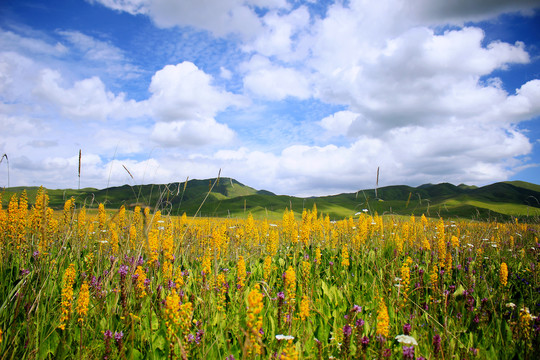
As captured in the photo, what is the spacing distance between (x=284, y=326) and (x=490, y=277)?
4981 mm

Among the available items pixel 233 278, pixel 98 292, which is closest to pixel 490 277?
pixel 233 278

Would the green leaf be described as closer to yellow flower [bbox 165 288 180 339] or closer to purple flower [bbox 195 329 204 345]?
purple flower [bbox 195 329 204 345]

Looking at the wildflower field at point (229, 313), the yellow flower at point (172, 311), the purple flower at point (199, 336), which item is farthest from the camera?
the purple flower at point (199, 336)

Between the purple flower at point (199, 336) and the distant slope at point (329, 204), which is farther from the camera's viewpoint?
the distant slope at point (329, 204)

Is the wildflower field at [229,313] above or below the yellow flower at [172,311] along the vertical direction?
below

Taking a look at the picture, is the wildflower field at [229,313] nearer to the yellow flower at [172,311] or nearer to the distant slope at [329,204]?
the yellow flower at [172,311]

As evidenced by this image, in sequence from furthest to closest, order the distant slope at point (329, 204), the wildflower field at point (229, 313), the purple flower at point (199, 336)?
the distant slope at point (329, 204)
the purple flower at point (199, 336)
the wildflower field at point (229, 313)

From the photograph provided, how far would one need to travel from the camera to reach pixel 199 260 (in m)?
5.50

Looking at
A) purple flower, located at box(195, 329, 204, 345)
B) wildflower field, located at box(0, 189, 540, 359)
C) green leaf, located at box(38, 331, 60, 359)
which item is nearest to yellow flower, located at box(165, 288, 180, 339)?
wildflower field, located at box(0, 189, 540, 359)

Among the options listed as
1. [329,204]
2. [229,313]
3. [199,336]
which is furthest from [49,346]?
[329,204]

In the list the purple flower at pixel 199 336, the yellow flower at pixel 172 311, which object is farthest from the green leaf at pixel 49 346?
the yellow flower at pixel 172 311

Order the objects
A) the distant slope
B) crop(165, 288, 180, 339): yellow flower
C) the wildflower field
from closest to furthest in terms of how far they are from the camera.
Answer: crop(165, 288, 180, 339): yellow flower, the wildflower field, the distant slope

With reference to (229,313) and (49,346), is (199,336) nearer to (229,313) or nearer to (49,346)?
(229,313)

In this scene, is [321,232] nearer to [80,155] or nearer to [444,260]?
[444,260]
